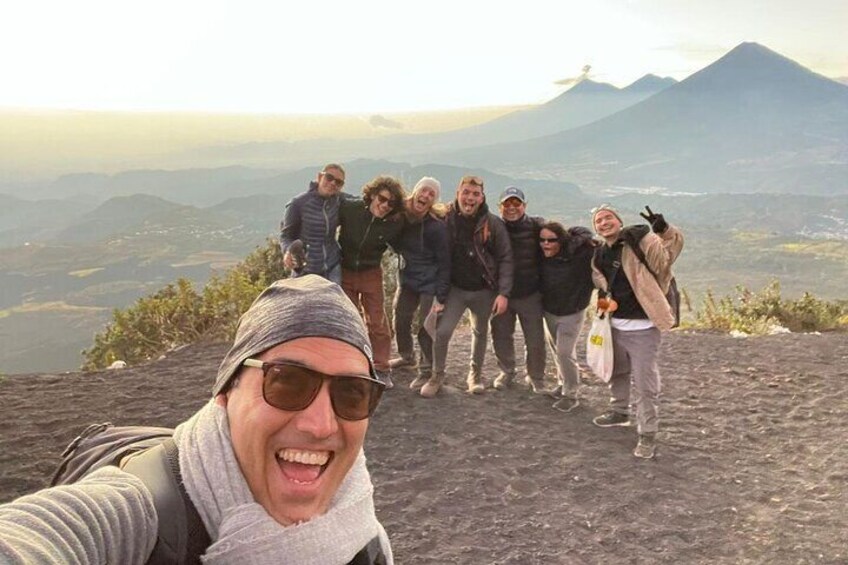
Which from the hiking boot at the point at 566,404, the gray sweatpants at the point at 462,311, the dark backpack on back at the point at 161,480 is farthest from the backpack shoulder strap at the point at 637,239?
the dark backpack on back at the point at 161,480

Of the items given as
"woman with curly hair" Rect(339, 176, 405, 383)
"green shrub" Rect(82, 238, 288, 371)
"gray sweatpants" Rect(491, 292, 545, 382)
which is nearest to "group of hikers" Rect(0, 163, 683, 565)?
"woman with curly hair" Rect(339, 176, 405, 383)

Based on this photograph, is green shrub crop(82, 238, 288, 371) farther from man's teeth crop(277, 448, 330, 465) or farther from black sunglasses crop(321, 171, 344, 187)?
man's teeth crop(277, 448, 330, 465)

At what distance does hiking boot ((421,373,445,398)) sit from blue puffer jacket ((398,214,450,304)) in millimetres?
942

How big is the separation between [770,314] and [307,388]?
13.0 metres

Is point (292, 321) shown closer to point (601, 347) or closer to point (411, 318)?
A: point (601, 347)

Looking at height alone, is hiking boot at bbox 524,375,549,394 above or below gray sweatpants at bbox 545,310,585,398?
below

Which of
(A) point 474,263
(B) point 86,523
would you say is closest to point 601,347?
(A) point 474,263

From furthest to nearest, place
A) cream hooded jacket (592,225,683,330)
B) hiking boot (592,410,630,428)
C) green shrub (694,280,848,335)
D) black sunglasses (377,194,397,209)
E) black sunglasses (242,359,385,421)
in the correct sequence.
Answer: green shrub (694,280,848,335) → hiking boot (592,410,630,428) → black sunglasses (377,194,397,209) → cream hooded jacket (592,225,683,330) → black sunglasses (242,359,385,421)

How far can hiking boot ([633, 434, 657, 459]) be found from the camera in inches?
202

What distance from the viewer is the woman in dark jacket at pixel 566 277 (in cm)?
550

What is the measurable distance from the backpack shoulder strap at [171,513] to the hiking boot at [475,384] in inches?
210

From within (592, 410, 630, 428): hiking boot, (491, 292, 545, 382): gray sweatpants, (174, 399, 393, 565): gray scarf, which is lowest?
(592, 410, 630, 428): hiking boot

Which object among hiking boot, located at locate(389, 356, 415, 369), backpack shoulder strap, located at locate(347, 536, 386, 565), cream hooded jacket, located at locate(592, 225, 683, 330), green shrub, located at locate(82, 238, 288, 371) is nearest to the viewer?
backpack shoulder strap, located at locate(347, 536, 386, 565)

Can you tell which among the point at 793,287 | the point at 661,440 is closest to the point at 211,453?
the point at 661,440
